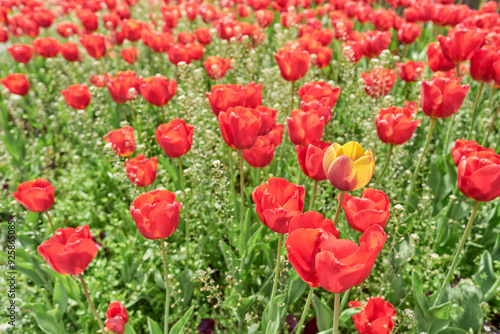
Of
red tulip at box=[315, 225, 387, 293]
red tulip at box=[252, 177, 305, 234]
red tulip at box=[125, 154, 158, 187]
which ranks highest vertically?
red tulip at box=[315, 225, 387, 293]

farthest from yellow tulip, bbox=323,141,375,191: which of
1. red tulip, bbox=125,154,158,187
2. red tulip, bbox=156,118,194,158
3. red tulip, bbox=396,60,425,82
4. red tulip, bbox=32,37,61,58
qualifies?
red tulip, bbox=32,37,61,58

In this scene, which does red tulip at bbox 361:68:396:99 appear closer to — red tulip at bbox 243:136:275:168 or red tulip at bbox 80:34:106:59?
red tulip at bbox 243:136:275:168

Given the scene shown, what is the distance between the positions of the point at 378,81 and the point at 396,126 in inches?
30.2

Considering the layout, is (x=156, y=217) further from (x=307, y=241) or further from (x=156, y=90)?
(x=156, y=90)

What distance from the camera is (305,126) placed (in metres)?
1.77

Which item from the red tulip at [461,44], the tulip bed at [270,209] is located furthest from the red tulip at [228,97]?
the red tulip at [461,44]

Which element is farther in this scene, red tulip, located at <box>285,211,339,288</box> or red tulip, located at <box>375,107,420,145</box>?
red tulip, located at <box>375,107,420,145</box>

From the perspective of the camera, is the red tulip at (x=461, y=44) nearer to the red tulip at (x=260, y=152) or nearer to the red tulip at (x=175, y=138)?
the red tulip at (x=260, y=152)

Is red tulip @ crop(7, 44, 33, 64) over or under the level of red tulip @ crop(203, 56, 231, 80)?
under

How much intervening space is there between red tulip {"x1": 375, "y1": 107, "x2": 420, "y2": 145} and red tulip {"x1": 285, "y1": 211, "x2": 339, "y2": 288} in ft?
3.03

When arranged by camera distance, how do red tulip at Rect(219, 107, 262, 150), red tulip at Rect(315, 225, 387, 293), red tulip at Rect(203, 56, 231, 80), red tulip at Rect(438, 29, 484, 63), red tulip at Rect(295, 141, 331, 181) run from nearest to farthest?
red tulip at Rect(315, 225, 387, 293) < red tulip at Rect(295, 141, 331, 181) < red tulip at Rect(219, 107, 262, 150) < red tulip at Rect(438, 29, 484, 63) < red tulip at Rect(203, 56, 231, 80)

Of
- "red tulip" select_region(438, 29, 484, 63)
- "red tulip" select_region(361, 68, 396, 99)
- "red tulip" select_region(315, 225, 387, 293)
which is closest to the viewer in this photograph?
"red tulip" select_region(315, 225, 387, 293)

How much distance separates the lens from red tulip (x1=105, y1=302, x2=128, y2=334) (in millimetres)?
1764

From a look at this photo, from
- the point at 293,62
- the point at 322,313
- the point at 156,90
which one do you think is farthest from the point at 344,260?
the point at 156,90
